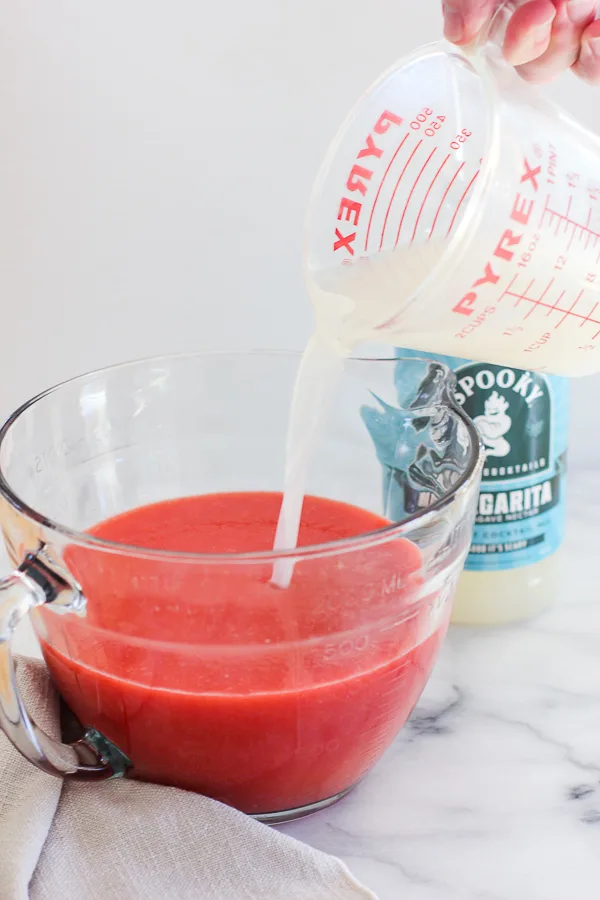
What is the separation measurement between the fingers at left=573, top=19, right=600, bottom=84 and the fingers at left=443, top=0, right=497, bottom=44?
105 mm

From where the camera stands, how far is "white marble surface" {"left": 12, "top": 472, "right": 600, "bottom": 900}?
0.81 metres

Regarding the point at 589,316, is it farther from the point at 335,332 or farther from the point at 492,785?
the point at 492,785

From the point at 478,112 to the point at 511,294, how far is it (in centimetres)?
20

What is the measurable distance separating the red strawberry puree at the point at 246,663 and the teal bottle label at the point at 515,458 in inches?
9.7

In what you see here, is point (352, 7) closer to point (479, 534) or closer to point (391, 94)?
point (391, 94)

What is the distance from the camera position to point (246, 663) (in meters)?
0.76

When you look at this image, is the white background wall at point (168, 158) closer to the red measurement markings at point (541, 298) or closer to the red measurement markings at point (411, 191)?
the red measurement markings at point (411, 191)

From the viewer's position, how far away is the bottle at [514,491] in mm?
1023

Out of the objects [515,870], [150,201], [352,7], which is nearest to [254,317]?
[150,201]

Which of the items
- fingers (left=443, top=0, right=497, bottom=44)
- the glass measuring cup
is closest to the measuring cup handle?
the glass measuring cup

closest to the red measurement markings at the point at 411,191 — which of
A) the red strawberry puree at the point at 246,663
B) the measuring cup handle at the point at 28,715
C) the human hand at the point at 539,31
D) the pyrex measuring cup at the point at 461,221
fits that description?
the pyrex measuring cup at the point at 461,221

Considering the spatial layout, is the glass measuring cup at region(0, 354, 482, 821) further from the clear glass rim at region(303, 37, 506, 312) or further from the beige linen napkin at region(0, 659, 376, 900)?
the clear glass rim at region(303, 37, 506, 312)

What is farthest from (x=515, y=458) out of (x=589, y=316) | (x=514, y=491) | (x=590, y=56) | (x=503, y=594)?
(x=590, y=56)

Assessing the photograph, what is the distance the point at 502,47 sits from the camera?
0.82 meters
